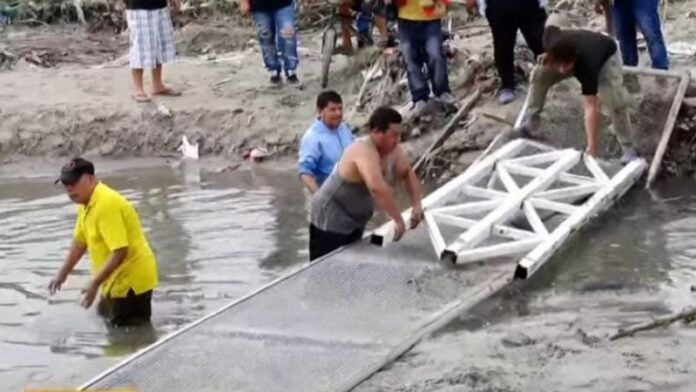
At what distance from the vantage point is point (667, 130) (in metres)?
11.1

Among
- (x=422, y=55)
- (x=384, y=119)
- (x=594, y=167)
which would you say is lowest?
(x=594, y=167)

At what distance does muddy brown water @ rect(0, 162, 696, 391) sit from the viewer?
8383 millimetres

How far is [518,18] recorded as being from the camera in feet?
38.9

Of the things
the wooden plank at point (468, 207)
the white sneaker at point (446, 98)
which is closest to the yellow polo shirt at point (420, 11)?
the white sneaker at point (446, 98)

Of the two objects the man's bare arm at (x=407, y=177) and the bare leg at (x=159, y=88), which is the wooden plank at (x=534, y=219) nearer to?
the man's bare arm at (x=407, y=177)

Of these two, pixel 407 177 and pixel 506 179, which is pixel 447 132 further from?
pixel 407 177

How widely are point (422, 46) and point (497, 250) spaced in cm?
383

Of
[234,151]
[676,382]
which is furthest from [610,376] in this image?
[234,151]

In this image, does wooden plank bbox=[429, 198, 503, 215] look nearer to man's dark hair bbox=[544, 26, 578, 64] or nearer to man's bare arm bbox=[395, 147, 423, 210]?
man's bare arm bbox=[395, 147, 423, 210]

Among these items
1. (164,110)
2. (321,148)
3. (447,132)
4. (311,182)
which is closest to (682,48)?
(447,132)

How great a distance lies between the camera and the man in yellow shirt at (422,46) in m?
12.1

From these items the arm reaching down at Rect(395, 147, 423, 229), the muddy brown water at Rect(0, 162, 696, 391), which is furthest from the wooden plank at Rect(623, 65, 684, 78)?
the arm reaching down at Rect(395, 147, 423, 229)

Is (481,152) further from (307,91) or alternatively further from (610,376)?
(610,376)

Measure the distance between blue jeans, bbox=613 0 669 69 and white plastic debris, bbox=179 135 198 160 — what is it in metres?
4.31
